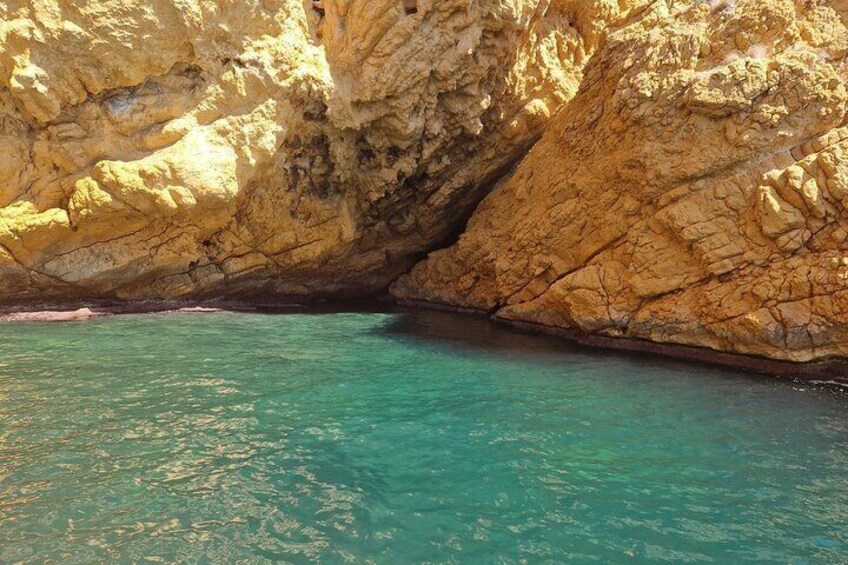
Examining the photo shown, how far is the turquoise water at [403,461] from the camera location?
4.00m

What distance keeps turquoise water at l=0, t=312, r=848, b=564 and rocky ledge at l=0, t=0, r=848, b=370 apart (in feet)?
8.38

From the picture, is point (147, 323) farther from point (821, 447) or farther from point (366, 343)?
point (821, 447)

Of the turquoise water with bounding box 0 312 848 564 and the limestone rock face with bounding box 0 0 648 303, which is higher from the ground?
the limestone rock face with bounding box 0 0 648 303

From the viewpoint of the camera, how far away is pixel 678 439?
20.4ft

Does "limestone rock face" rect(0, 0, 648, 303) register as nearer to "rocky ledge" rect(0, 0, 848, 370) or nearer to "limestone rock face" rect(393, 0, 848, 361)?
"rocky ledge" rect(0, 0, 848, 370)

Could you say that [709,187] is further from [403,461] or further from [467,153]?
[403,461]

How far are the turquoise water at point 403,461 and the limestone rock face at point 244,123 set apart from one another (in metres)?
4.15

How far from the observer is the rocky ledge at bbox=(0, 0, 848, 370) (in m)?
9.78

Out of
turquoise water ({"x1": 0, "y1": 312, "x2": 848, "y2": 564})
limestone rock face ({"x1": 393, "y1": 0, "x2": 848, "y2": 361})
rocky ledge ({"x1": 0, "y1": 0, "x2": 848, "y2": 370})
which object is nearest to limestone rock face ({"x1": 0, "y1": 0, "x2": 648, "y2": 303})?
rocky ledge ({"x1": 0, "y1": 0, "x2": 848, "y2": 370})

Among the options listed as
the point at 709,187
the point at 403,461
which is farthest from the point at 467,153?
the point at 403,461

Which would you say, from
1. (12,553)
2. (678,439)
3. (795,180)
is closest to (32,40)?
(12,553)

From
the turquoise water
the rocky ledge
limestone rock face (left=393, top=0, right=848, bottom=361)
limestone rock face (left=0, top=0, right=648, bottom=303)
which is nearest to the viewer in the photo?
the turquoise water

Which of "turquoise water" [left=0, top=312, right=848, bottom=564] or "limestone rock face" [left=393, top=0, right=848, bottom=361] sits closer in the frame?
"turquoise water" [left=0, top=312, right=848, bottom=564]

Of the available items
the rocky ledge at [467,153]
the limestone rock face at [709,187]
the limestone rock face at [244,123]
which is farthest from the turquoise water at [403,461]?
the limestone rock face at [244,123]
